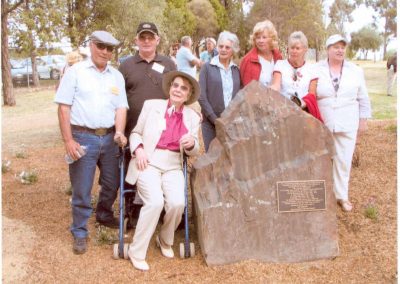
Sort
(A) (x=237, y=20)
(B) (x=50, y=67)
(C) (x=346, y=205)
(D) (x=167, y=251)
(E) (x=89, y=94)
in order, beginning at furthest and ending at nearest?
1. (A) (x=237, y=20)
2. (B) (x=50, y=67)
3. (C) (x=346, y=205)
4. (D) (x=167, y=251)
5. (E) (x=89, y=94)

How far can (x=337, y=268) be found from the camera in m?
4.75

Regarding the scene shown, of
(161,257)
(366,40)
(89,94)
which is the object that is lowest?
(161,257)

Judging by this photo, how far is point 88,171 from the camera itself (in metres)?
4.82

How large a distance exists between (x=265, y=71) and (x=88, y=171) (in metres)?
2.24

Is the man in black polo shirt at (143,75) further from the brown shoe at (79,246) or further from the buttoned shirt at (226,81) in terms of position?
the brown shoe at (79,246)

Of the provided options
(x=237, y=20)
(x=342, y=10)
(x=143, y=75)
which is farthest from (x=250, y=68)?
(x=342, y=10)

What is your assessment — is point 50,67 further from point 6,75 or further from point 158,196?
point 158,196

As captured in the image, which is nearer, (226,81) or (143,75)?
(143,75)

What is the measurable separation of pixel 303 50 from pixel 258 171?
1.48m

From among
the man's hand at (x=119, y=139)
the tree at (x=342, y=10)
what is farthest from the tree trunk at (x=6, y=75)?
the tree at (x=342, y=10)

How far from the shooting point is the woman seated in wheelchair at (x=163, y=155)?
180 inches

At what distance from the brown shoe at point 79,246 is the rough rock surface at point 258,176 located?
1.24 metres

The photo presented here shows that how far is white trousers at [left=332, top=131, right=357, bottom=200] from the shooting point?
5551mm

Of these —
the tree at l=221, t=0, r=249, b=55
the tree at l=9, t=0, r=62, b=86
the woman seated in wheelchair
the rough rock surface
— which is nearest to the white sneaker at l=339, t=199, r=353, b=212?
the rough rock surface
